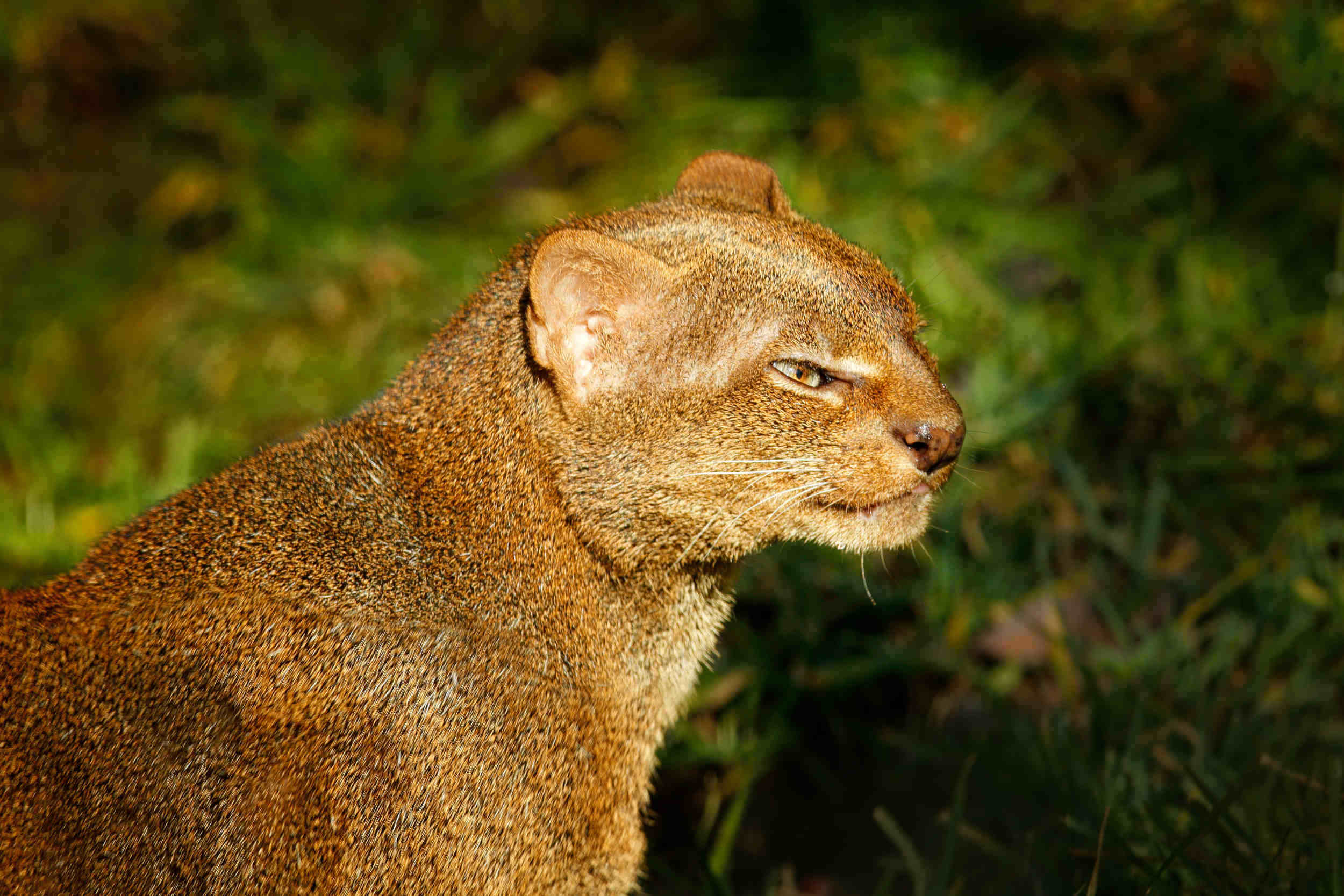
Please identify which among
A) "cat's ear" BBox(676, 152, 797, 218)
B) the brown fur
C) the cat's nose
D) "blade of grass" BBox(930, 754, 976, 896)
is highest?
"cat's ear" BBox(676, 152, 797, 218)

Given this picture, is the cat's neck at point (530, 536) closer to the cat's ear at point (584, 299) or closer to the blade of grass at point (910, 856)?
the cat's ear at point (584, 299)

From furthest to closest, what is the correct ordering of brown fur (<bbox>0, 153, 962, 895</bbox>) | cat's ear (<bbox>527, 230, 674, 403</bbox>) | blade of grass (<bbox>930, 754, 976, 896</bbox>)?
blade of grass (<bbox>930, 754, 976, 896</bbox>) < cat's ear (<bbox>527, 230, 674, 403</bbox>) < brown fur (<bbox>0, 153, 962, 895</bbox>)

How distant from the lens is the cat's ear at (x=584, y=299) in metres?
2.76

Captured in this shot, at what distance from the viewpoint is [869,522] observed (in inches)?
115

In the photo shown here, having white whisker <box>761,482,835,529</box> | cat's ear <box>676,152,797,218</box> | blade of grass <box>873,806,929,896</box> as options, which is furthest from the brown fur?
blade of grass <box>873,806,929,896</box>

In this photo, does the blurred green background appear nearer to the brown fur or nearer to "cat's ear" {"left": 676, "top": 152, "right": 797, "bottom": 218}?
"cat's ear" {"left": 676, "top": 152, "right": 797, "bottom": 218}

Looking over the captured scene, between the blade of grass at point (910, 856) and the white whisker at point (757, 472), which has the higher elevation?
the white whisker at point (757, 472)

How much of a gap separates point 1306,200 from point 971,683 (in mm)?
2796

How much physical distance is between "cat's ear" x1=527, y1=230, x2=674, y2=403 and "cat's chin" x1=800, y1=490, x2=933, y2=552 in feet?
1.90

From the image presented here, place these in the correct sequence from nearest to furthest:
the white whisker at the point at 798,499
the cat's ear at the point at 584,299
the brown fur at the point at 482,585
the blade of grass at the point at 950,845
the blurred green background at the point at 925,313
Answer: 1. the brown fur at the point at 482,585
2. the cat's ear at the point at 584,299
3. the white whisker at the point at 798,499
4. the blade of grass at the point at 950,845
5. the blurred green background at the point at 925,313

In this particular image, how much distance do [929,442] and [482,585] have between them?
41.1 inches

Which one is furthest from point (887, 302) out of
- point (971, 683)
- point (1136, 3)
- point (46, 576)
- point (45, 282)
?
point (45, 282)

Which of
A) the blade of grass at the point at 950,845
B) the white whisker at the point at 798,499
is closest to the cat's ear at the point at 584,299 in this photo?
the white whisker at the point at 798,499

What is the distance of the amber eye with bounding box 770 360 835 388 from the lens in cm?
289
